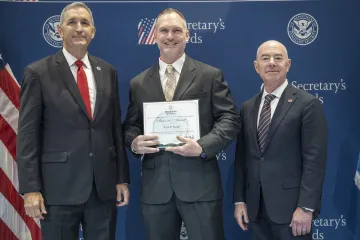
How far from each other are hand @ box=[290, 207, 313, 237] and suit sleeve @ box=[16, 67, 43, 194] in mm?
1667

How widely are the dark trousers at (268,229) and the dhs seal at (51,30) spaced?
7.70 ft

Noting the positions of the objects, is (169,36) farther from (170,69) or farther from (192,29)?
(192,29)

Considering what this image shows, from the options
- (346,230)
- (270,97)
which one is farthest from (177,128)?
(346,230)

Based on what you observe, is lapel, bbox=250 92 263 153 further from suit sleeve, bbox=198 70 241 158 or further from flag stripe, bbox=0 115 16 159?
flag stripe, bbox=0 115 16 159

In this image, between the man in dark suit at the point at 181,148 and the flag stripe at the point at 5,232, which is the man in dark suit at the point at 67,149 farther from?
the flag stripe at the point at 5,232

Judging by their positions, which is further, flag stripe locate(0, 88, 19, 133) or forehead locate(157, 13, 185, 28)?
flag stripe locate(0, 88, 19, 133)

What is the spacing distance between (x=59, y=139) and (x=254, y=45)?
6.71 feet

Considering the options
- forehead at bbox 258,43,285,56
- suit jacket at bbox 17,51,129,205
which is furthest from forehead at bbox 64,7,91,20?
forehead at bbox 258,43,285,56

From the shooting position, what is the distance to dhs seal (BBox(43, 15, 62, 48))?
4.04 meters

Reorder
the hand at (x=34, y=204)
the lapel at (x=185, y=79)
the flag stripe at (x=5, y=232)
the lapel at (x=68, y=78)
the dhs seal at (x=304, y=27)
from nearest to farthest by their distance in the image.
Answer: the hand at (x=34, y=204) < the lapel at (x=68, y=78) < the lapel at (x=185, y=79) < the flag stripe at (x=5, y=232) < the dhs seal at (x=304, y=27)

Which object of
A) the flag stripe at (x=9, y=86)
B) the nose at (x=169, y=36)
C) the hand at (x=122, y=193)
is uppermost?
the nose at (x=169, y=36)

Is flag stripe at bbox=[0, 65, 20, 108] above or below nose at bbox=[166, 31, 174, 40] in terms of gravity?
below

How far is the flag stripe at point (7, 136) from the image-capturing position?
3.73 metres

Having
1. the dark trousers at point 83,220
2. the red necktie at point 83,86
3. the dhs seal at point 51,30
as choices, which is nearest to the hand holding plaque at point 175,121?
the red necktie at point 83,86
